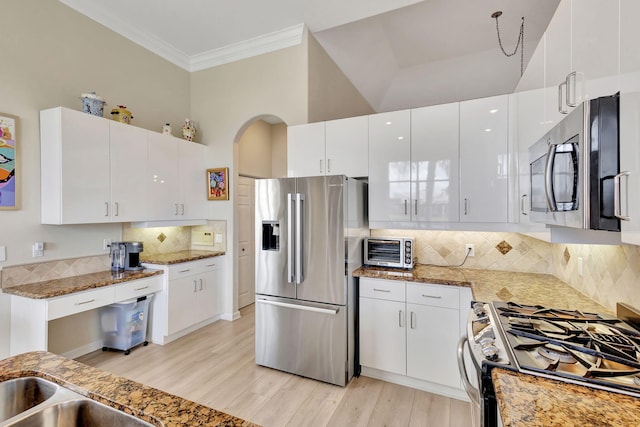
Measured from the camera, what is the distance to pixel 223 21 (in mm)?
3404

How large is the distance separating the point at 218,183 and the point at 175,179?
54 centimetres

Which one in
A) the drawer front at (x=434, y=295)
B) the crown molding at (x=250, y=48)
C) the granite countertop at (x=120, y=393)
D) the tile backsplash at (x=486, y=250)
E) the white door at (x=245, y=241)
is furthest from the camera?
the white door at (x=245, y=241)

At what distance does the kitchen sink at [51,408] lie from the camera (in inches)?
30.8

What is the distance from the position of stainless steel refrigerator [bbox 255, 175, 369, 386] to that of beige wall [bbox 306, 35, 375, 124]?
129cm

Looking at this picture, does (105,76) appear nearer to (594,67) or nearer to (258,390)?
(258,390)

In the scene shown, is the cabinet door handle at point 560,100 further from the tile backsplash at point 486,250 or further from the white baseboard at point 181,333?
the white baseboard at point 181,333

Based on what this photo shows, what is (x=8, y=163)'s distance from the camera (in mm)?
2523

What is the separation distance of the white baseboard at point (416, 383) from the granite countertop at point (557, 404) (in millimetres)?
1603

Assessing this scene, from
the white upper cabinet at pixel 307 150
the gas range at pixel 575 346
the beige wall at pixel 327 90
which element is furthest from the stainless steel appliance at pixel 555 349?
the beige wall at pixel 327 90

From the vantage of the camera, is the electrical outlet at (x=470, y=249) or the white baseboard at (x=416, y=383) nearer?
the white baseboard at (x=416, y=383)

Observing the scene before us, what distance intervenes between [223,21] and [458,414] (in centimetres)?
438

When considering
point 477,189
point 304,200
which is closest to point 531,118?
point 477,189

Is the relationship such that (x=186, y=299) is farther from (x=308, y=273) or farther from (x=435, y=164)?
(x=435, y=164)

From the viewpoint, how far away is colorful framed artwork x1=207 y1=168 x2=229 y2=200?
4.04 m
